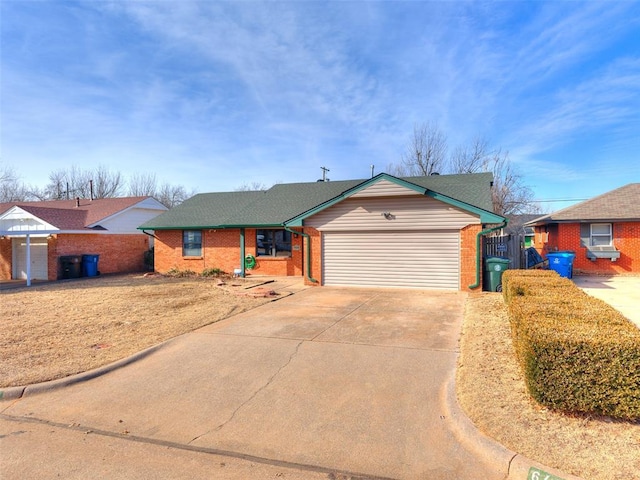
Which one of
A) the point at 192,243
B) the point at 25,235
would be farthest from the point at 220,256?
the point at 25,235

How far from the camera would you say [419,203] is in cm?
1375

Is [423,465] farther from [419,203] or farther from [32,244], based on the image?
[32,244]

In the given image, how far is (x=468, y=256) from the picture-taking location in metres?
A: 13.2

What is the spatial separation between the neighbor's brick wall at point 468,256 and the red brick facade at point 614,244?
926 cm

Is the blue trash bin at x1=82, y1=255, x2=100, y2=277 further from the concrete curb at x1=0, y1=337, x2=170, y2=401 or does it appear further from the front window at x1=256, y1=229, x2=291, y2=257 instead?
the concrete curb at x1=0, y1=337, x2=170, y2=401

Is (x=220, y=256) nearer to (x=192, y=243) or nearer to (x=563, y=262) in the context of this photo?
(x=192, y=243)

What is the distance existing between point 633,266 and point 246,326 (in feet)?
61.5

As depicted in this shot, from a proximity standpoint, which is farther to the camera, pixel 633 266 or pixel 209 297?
pixel 633 266

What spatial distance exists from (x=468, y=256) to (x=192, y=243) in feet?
44.4

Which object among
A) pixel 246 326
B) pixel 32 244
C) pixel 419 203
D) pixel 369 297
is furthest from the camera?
pixel 32 244

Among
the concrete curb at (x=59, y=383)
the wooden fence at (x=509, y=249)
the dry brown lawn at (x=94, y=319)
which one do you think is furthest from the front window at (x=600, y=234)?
the concrete curb at (x=59, y=383)

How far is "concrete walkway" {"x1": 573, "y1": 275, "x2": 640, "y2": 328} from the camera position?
32.6 feet

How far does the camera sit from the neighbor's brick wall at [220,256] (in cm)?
1830

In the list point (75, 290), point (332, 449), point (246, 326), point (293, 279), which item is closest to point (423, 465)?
point (332, 449)
